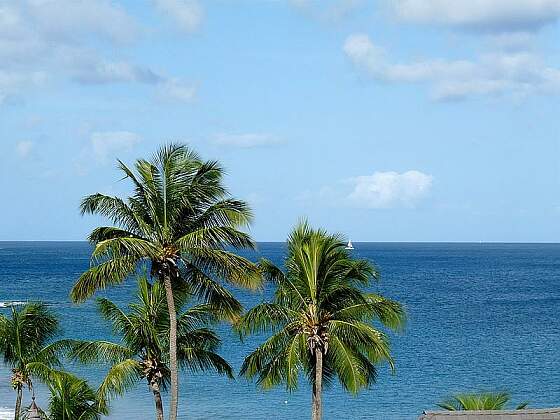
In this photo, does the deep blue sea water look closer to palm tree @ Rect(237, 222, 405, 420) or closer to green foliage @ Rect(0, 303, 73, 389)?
Answer: green foliage @ Rect(0, 303, 73, 389)

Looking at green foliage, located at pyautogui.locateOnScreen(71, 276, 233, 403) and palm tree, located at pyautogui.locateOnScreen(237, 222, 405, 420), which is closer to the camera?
palm tree, located at pyautogui.locateOnScreen(237, 222, 405, 420)

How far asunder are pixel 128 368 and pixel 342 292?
22.4ft

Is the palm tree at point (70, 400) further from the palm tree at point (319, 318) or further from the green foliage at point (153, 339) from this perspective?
the palm tree at point (319, 318)

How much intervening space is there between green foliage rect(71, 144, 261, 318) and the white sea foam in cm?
2750

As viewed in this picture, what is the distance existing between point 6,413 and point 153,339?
26.4m

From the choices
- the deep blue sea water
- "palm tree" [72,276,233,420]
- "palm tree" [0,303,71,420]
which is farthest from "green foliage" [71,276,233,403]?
the deep blue sea water

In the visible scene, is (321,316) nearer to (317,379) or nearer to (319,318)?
(319,318)

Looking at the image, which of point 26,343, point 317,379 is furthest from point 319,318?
point 26,343

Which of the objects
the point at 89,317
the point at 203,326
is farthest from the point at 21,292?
the point at 203,326

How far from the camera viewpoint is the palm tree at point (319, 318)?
27188 millimetres

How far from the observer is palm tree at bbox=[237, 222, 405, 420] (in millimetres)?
27188

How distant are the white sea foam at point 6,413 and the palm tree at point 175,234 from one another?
27.0m

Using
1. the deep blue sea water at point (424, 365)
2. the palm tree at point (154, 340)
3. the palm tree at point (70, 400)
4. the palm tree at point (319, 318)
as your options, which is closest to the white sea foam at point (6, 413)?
the deep blue sea water at point (424, 365)

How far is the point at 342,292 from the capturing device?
28078mm
